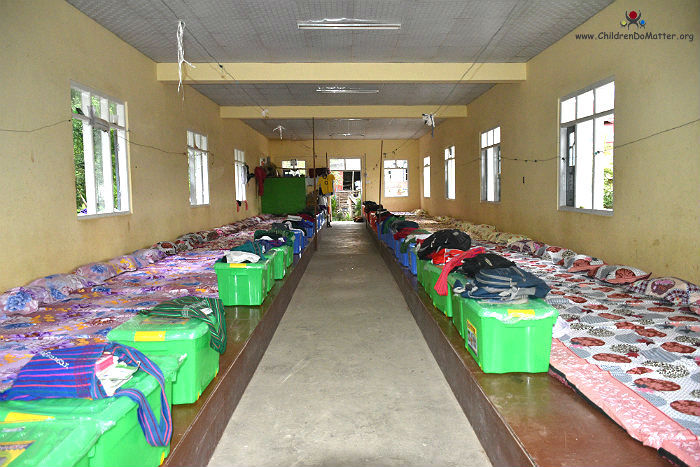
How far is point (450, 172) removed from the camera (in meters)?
13.6

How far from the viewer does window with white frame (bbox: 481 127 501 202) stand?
31.1 feet

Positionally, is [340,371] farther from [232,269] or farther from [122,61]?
[122,61]

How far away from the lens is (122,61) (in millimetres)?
6281

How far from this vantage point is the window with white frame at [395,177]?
60.7ft

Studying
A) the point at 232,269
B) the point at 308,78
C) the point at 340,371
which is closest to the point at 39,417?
the point at 340,371

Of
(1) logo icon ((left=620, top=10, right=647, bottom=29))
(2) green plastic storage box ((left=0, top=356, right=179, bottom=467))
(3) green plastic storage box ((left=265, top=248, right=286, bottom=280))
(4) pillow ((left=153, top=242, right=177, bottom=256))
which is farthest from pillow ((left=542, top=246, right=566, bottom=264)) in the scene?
(2) green plastic storage box ((left=0, top=356, right=179, bottom=467))

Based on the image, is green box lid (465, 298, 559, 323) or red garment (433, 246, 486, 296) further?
red garment (433, 246, 486, 296)

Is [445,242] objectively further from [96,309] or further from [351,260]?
[351,260]

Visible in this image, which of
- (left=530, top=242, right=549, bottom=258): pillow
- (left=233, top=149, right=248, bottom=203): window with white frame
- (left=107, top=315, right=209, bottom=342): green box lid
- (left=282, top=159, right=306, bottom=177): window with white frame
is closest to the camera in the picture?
(left=107, top=315, right=209, bottom=342): green box lid

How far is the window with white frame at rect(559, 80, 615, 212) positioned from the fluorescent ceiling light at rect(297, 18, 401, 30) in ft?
7.97

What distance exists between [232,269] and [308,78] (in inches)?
166

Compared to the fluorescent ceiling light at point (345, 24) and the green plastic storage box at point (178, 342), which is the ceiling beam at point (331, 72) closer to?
the fluorescent ceiling light at point (345, 24)

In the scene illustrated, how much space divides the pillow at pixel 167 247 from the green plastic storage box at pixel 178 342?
4686mm

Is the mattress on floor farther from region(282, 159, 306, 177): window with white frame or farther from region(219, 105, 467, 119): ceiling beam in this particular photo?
region(282, 159, 306, 177): window with white frame
